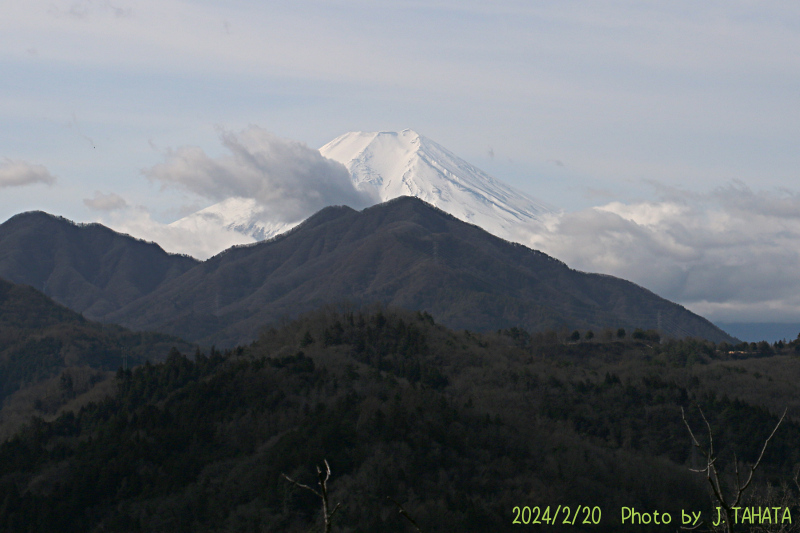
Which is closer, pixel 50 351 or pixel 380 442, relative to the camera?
pixel 380 442

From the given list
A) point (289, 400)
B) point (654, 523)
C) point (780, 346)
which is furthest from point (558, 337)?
point (654, 523)

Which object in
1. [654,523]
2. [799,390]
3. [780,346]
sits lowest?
[654,523]

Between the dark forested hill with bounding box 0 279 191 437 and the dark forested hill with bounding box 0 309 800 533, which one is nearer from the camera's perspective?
the dark forested hill with bounding box 0 309 800 533

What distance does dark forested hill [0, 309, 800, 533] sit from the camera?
64250 mm

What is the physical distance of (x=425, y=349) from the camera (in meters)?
114

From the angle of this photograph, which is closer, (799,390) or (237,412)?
(237,412)

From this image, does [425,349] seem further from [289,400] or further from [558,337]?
[558,337]

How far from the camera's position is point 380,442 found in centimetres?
7256

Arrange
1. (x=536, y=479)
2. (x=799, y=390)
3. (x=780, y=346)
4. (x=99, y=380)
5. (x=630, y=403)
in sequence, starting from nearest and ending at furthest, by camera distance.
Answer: (x=536, y=479) < (x=630, y=403) < (x=799, y=390) < (x=99, y=380) < (x=780, y=346)

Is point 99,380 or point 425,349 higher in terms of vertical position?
point 425,349

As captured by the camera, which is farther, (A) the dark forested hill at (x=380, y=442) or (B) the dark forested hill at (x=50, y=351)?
(B) the dark forested hill at (x=50, y=351)

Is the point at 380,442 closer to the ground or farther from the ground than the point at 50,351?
closer to the ground

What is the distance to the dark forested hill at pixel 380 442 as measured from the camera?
64250mm

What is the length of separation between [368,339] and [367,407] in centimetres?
3398
